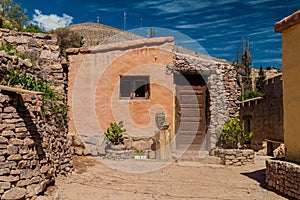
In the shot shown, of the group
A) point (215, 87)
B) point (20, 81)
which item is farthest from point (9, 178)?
point (215, 87)

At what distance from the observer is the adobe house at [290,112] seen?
7570mm

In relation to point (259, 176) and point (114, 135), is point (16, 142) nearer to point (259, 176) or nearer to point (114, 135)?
point (114, 135)

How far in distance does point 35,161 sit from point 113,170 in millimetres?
3660

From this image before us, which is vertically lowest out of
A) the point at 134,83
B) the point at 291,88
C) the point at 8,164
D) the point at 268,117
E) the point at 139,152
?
the point at 139,152

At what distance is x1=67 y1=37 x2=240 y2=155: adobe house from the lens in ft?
41.0

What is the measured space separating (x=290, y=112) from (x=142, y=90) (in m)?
6.14

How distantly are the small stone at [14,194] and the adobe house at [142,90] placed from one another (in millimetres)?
6088

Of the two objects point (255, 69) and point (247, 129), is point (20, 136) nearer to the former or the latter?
point (247, 129)

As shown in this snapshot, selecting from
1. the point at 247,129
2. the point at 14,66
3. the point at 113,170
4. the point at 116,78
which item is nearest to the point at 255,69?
the point at 247,129

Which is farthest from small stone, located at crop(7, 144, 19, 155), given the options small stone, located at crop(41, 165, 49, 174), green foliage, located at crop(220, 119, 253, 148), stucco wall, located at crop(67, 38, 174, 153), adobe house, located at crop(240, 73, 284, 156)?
adobe house, located at crop(240, 73, 284, 156)

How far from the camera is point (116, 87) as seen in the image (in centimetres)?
1265

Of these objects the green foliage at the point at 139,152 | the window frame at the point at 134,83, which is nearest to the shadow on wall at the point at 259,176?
the green foliage at the point at 139,152

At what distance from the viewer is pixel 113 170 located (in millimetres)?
9820

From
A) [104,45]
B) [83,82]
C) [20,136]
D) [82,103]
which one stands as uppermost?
[104,45]
